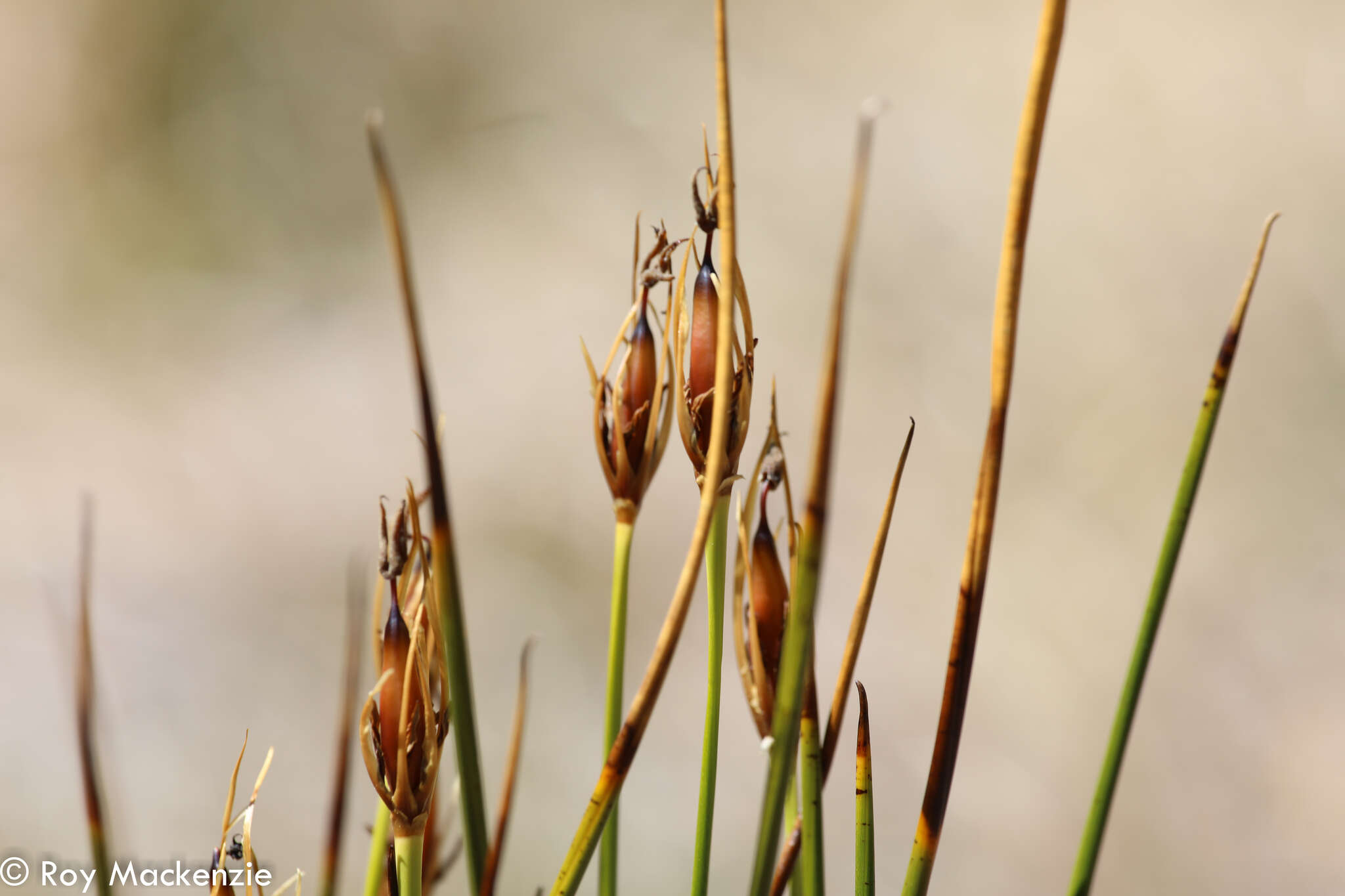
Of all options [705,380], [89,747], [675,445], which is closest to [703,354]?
[705,380]

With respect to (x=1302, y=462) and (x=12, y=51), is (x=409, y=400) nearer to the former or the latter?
(x=12, y=51)

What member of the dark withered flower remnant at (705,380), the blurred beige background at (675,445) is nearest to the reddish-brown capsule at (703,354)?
the dark withered flower remnant at (705,380)

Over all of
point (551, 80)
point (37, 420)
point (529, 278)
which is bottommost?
point (37, 420)

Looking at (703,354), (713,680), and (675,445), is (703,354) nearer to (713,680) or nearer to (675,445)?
(713,680)

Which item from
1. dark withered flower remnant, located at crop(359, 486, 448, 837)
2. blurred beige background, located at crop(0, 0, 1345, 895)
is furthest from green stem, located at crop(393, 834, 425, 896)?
blurred beige background, located at crop(0, 0, 1345, 895)

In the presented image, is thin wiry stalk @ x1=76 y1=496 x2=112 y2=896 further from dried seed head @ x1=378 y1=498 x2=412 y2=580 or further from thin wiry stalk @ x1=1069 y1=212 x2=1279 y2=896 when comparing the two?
thin wiry stalk @ x1=1069 y1=212 x2=1279 y2=896

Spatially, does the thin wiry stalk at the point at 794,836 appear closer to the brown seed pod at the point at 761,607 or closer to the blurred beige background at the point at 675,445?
the brown seed pod at the point at 761,607

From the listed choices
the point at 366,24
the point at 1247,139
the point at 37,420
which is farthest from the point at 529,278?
the point at 1247,139
